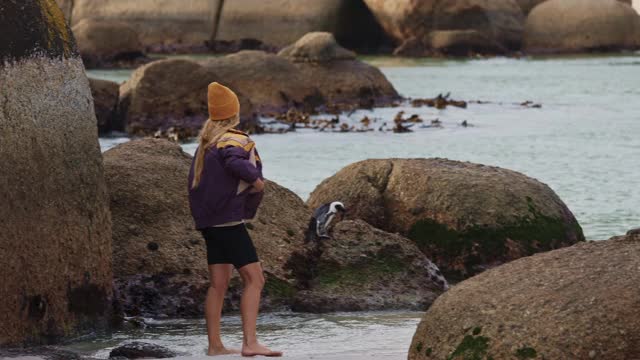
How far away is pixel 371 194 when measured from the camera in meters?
13.2

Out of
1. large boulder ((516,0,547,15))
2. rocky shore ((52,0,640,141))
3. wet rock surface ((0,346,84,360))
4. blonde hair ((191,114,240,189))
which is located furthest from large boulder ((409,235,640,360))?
large boulder ((516,0,547,15))

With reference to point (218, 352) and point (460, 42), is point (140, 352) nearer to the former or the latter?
point (218, 352)

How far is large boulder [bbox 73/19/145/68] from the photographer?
157ft

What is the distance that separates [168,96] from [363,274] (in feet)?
56.1

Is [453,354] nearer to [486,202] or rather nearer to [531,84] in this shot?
[486,202]

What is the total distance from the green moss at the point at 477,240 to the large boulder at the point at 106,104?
14171 mm

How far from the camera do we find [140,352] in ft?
29.0

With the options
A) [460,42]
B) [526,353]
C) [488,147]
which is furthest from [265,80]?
[460,42]

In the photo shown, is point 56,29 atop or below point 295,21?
atop

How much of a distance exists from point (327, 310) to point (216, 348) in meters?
2.23

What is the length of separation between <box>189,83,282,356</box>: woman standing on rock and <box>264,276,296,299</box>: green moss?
7.33 ft

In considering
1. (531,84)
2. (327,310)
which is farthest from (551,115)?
(327,310)

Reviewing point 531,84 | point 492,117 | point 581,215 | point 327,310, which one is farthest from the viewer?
point 531,84

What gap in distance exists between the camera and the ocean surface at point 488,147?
9953mm
